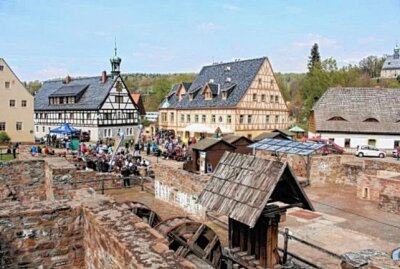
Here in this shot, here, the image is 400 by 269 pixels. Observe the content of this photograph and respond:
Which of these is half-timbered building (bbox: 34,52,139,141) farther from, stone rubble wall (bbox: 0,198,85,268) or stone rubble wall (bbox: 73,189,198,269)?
stone rubble wall (bbox: 73,189,198,269)

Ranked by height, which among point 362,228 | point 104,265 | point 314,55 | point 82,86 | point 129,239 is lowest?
point 362,228

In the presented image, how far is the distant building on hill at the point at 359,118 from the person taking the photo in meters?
40.0

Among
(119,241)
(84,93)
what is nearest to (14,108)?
(84,93)

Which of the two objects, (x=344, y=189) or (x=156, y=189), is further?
(x=344, y=189)

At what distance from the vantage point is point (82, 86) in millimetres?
49812

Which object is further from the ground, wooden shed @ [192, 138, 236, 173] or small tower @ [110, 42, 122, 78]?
small tower @ [110, 42, 122, 78]

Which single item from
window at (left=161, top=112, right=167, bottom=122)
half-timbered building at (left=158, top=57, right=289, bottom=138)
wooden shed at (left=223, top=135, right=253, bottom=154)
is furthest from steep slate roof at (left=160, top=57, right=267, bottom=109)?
wooden shed at (left=223, top=135, right=253, bottom=154)

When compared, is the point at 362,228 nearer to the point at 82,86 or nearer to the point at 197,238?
the point at 197,238

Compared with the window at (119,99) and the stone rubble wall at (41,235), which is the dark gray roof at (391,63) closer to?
the window at (119,99)

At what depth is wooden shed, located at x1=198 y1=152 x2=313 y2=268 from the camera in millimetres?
7242

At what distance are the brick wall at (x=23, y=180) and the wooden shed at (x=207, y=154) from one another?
822 centimetres

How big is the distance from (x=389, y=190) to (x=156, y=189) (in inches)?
396

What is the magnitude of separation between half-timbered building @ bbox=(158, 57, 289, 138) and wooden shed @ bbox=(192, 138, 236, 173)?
1831cm

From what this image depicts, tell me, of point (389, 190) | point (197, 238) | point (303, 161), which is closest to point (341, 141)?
point (303, 161)
